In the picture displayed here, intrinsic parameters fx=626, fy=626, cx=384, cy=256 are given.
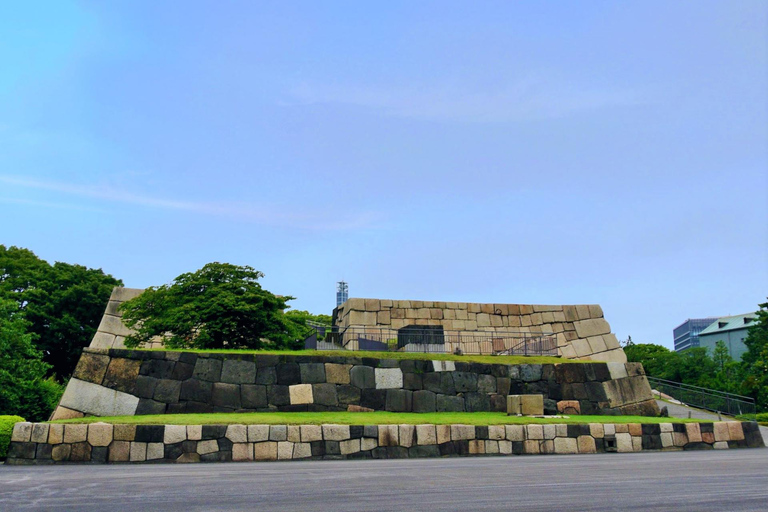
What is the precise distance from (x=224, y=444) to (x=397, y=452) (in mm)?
4127

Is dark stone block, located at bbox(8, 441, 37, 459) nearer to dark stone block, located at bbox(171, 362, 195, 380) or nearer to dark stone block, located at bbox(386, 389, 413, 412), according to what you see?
dark stone block, located at bbox(171, 362, 195, 380)

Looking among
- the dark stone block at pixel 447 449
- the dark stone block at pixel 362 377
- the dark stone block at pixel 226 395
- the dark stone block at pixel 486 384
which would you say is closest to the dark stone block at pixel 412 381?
the dark stone block at pixel 362 377

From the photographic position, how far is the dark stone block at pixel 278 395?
1777 centimetres

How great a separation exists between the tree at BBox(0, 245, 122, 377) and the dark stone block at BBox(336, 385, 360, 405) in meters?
22.6

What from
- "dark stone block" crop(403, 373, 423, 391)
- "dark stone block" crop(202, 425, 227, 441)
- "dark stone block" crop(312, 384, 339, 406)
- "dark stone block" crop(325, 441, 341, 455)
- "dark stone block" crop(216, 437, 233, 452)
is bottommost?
"dark stone block" crop(325, 441, 341, 455)

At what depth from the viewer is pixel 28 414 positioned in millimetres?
23531

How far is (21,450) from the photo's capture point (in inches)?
520

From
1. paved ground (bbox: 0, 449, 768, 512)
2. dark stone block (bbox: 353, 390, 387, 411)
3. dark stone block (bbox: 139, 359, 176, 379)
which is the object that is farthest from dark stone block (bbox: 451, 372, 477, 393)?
dark stone block (bbox: 139, 359, 176, 379)

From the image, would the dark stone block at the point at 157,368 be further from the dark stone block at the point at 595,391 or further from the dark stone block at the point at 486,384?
the dark stone block at the point at 595,391

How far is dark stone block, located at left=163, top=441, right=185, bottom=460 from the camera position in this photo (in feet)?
45.8

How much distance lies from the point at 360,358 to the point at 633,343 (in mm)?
44506

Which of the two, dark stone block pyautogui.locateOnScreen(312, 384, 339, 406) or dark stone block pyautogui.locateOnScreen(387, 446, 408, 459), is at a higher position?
dark stone block pyautogui.locateOnScreen(312, 384, 339, 406)

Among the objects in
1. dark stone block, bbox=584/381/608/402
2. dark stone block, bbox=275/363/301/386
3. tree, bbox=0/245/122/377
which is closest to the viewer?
dark stone block, bbox=275/363/301/386

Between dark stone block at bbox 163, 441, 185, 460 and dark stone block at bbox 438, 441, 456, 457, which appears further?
dark stone block at bbox 438, 441, 456, 457
